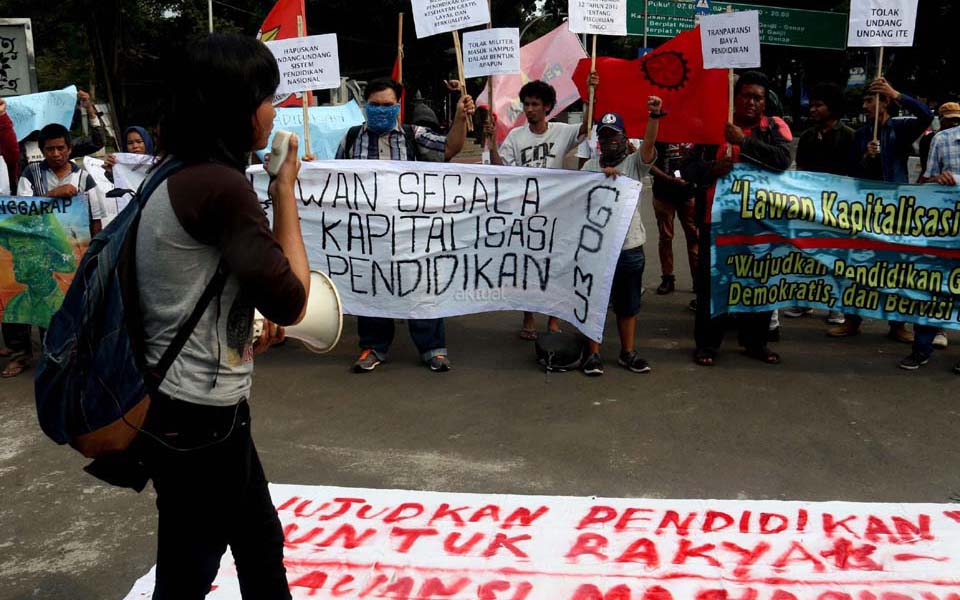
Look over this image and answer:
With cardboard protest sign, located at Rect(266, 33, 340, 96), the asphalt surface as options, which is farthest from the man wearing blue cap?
cardboard protest sign, located at Rect(266, 33, 340, 96)

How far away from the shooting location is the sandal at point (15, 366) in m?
5.94

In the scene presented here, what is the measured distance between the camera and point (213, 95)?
1.86 m

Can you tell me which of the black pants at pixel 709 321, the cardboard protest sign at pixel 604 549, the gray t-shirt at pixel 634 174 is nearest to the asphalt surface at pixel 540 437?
the black pants at pixel 709 321

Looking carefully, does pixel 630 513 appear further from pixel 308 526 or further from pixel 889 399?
pixel 889 399

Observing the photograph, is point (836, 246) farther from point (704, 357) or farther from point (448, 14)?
point (448, 14)

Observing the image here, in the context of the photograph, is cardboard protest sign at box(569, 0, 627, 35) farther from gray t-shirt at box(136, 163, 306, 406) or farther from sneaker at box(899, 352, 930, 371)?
gray t-shirt at box(136, 163, 306, 406)

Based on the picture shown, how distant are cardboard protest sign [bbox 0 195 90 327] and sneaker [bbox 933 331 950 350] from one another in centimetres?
587

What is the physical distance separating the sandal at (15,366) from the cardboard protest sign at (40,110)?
2.22 meters

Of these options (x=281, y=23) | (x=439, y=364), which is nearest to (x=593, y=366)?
(x=439, y=364)

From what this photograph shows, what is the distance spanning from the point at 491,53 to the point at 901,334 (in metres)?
3.54

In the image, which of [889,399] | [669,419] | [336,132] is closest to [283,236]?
[669,419]

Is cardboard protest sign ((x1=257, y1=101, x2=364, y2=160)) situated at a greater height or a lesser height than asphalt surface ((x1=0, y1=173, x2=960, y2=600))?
greater

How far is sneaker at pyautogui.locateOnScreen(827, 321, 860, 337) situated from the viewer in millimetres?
6447

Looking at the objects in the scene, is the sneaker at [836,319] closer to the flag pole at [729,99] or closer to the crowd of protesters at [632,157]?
the crowd of protesters at [632,157]
